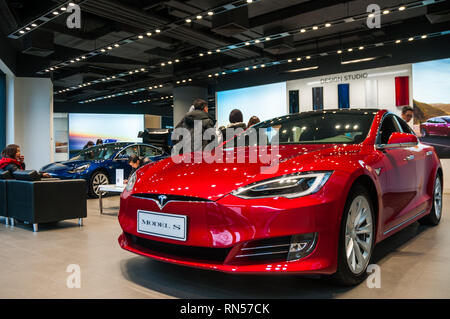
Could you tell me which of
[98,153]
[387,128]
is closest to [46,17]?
[98,153]

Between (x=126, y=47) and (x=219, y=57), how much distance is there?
282 cm

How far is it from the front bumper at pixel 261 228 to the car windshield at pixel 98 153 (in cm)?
611

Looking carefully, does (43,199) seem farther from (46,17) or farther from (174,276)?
(46,17)

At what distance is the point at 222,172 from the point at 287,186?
0.41m

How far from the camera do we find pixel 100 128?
19.6 metres

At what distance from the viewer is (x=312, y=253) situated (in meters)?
1.89

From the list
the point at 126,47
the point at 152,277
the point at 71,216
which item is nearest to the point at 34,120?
the point at 126,47

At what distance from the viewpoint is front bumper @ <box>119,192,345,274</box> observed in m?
1.86

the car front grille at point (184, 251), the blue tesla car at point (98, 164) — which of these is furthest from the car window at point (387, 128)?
the blue tesla car at point (98, 164)

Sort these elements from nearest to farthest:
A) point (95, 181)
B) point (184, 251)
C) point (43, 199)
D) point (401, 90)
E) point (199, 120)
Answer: point (184, 251) → point (43, 199) → point (199, 120) → point (95, 181) → point (401, 90)

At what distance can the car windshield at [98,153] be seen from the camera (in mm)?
7604

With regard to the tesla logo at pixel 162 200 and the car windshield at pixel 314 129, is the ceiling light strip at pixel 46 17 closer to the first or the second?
the car windshield at pixel 314 129

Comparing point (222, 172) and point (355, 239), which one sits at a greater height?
point (222, 172)
